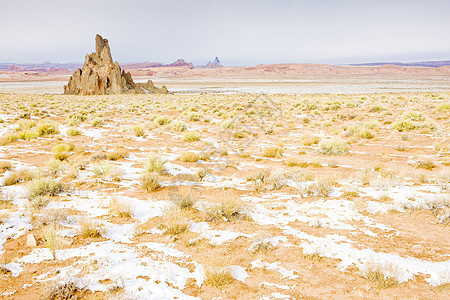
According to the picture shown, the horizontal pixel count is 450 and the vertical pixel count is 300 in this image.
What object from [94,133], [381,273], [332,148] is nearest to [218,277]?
[381,273]

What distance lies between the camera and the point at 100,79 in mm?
44312

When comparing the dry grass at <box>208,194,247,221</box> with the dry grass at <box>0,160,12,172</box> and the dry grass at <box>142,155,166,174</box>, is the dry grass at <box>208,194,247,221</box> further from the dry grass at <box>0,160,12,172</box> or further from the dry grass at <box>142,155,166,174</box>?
the dry grass at <box>0,160,12,172</box>

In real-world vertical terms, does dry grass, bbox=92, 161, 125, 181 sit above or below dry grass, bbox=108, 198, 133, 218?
above

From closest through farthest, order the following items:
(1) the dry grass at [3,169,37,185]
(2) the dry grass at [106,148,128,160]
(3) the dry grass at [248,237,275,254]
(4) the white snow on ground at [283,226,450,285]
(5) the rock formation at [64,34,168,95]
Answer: (4) the white snow on ground at [283,226,450,285], (3) the dry grass at [248,237,275,254], (1) the dry grass at [3,169,37,185], (2) the dry grass at [106,148,128,160], (5) the rock formation at [64,34,168,95]

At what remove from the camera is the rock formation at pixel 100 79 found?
44.0m

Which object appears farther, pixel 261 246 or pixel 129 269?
pixel 261 246

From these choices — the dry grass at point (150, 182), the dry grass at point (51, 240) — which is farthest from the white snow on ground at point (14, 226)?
the dry grass at point (150, 182)

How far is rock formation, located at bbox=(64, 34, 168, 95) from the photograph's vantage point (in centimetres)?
4403

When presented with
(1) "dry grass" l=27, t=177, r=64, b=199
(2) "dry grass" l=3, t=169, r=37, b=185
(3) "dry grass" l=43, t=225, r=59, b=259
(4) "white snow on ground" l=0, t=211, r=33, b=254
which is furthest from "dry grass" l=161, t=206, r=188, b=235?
(2) "dry grass" l=3, t=169, r=37, b=185

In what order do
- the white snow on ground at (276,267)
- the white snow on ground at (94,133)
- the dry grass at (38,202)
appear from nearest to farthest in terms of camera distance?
the white snow on ground at (276,267) → the dry grass at (38,202) → the white snow on ground at (94,133)

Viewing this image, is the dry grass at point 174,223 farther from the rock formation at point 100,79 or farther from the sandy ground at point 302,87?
the sandy ground at point 302,87

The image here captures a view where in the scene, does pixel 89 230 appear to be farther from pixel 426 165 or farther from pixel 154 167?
pixel 426 165

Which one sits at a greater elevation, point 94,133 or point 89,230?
point 94,133

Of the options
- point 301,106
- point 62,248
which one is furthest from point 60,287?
point 301,106
